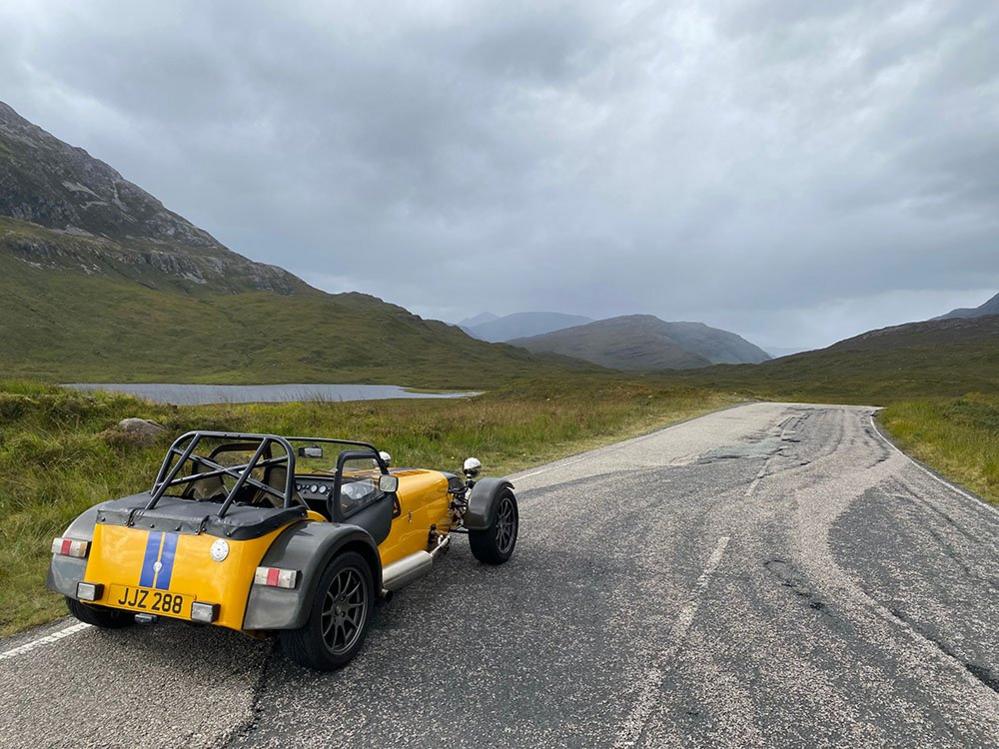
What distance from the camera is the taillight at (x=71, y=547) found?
384 centimetres

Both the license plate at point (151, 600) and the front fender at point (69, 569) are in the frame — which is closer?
the license plate at point (151, 600)

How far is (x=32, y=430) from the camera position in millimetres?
10062

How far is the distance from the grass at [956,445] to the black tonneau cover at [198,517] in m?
11.9

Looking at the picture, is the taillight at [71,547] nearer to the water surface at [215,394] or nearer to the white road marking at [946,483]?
the white road marking at [946,483]

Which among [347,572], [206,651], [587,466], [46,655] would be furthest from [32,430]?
[587,466]

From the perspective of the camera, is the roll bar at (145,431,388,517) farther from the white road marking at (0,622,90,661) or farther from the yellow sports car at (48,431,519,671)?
the white road marking at (0,622,90,661)

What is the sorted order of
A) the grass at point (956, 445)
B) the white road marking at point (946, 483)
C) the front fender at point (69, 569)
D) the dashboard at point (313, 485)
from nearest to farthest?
the front fender at point (69, 569), the dashboard at point (313, 485), the white road marking at point (946, 483), the grass at point (956, 445)

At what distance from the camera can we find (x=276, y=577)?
3451 mm

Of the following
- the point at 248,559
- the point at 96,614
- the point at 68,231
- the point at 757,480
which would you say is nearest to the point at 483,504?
the point at 248,559

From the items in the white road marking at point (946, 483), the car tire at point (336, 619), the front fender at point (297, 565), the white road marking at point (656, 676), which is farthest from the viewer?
the white road marking at point (946, 483)

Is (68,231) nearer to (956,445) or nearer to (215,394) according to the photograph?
(215,394)

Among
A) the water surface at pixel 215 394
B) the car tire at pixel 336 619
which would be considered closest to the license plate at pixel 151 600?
the car tire at pixel 336 619

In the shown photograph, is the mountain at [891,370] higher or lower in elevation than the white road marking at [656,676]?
higher

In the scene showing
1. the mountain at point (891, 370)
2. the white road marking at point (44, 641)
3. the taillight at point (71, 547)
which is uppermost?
the mountain at point (891, 370)
